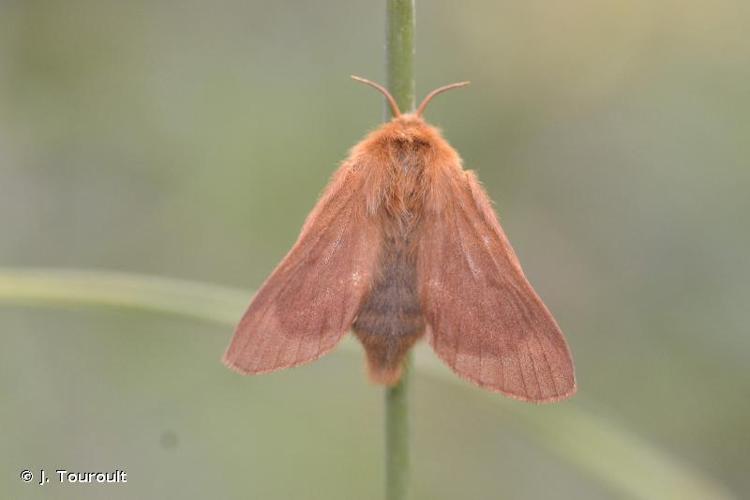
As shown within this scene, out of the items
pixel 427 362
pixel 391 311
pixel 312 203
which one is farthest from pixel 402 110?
pixel 312 203

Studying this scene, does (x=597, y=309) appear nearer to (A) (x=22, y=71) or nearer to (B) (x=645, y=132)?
(B) (x=645, y=132)

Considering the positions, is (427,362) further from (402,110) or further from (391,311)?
(402,110)

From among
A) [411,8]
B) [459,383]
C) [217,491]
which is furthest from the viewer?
[217,491]

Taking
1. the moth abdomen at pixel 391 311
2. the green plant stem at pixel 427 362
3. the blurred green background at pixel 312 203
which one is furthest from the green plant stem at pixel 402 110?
the blurred green background at pixel 312 203

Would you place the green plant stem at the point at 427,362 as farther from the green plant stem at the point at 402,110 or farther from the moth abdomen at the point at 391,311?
the green plant stem at the point at 402,110

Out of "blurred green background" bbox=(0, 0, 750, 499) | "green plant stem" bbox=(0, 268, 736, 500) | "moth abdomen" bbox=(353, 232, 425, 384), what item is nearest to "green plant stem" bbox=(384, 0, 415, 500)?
"moth abdomen" bbox=(353, 232, 425, 384)

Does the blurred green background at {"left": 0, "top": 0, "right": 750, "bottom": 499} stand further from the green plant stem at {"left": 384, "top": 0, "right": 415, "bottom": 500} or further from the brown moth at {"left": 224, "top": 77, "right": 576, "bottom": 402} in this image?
the green plant stem at {"left": 384, "top": 0, "right": 415, "bottom": 500}

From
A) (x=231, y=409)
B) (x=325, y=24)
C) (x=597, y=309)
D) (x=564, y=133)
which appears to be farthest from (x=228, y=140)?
(x=597, y=309)
